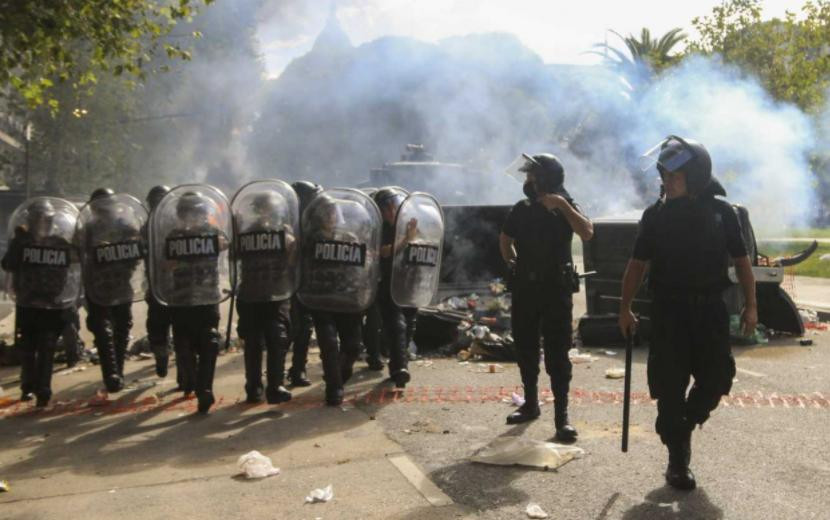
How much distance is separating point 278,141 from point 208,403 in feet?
106

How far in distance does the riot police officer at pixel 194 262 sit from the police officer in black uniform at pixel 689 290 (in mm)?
3300

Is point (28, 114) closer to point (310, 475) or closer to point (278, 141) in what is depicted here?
point (278, 141)

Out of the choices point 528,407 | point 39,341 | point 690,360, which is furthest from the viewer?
point 39,341

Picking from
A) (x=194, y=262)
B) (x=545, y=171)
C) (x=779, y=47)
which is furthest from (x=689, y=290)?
(x=779, y=47)

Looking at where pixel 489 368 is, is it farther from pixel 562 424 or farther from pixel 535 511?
pixel 535 511

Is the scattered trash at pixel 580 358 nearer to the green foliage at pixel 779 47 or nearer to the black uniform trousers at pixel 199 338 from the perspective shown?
the black uniform trousers at pixel 199 338

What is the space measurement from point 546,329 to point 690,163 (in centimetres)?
170

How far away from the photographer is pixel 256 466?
5.24 meters

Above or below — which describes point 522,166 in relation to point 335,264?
above

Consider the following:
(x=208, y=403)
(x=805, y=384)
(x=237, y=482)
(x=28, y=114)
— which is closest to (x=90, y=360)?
(x=208, y=403)

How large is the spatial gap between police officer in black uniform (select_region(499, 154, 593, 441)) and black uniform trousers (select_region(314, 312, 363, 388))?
4.80 ft

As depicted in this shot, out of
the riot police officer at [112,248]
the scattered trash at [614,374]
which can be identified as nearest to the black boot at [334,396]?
the riot police officer at [112,248]

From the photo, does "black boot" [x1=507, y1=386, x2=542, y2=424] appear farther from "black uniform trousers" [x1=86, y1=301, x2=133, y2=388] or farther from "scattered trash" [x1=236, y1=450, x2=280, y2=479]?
"black uniform trousers" [x1=86, y1=301, x2=133, y2=388]

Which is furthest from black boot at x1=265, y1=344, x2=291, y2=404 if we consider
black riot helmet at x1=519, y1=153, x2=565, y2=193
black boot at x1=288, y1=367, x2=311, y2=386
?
black riot helmet at x1=519, y1=153, x2=565, y2=193
